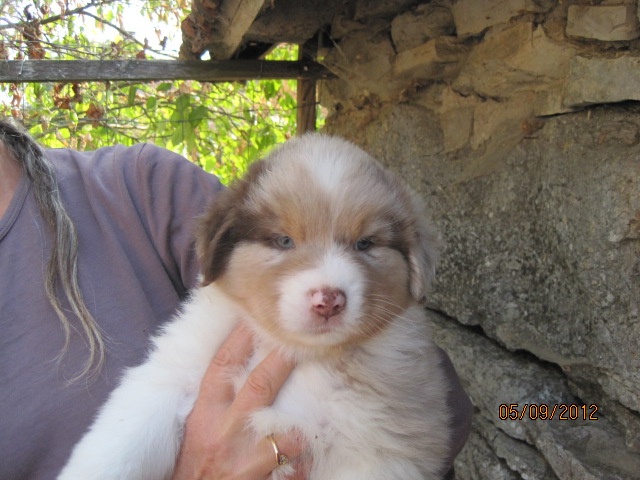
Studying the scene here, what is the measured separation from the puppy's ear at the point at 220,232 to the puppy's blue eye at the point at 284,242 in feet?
0.39

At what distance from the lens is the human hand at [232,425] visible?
1706 mm

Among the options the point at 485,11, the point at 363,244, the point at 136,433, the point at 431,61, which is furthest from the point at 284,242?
the point at 431,61

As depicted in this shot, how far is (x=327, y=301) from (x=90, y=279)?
103 cm

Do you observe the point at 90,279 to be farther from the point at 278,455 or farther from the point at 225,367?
the point at 278,455

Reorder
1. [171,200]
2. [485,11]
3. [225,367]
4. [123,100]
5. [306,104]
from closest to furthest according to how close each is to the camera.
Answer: [225,367] → [171,200] → [485,11] → [306,104] → [123,100]

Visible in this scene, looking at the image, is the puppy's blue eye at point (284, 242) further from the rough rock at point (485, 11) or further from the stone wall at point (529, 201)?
the rough rock at point (485, 11)

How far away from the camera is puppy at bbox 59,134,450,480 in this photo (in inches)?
61.8

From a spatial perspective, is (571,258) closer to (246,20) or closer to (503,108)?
(503,108)

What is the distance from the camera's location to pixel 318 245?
156cm

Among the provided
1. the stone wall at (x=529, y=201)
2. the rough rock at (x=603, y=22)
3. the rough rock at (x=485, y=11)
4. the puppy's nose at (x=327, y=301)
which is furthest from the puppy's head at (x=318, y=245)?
the rough rock at (x=485, y=11)

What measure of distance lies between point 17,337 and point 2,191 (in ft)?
2.04

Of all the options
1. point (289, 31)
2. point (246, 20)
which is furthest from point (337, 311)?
point (289, 31)

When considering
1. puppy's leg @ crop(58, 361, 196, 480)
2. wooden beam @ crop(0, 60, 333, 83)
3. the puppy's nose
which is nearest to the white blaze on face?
the puppy's nose
